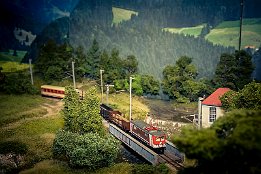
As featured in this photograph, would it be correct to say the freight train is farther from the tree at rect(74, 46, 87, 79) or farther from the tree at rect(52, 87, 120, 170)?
the tree at rect(74, 46, 87, 79)

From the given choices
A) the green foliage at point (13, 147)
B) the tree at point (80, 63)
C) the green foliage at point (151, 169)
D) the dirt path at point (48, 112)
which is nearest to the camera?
the green foliage at point (151, 169)

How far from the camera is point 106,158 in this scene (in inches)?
1451

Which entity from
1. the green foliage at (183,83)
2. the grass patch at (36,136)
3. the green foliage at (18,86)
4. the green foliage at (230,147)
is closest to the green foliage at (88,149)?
the grass patch at (36,136)

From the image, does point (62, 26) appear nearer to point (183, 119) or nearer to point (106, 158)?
point (183, 119)

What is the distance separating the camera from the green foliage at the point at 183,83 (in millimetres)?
62750

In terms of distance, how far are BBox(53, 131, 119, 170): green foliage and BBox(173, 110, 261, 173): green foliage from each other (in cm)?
1853

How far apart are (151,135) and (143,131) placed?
6.10ft

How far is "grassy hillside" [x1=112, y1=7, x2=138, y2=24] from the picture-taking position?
76688 mm

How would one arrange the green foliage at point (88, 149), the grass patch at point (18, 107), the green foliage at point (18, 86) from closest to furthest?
the green foliage at point (88, 149), the grass patch at point (18, 107), the green foliage at point (18, 86)

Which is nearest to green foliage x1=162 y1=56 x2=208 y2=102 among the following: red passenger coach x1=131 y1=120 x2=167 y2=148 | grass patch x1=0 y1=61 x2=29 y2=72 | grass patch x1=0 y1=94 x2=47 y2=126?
red passenger coach x1=131 y1=120 x2=167 y2=148

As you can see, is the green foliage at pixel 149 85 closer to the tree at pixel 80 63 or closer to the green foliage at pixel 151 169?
the tree at pixel 80 63

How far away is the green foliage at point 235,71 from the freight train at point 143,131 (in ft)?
74.6

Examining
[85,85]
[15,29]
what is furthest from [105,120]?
[15,29]

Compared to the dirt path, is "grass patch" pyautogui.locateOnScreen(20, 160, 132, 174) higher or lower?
lower
